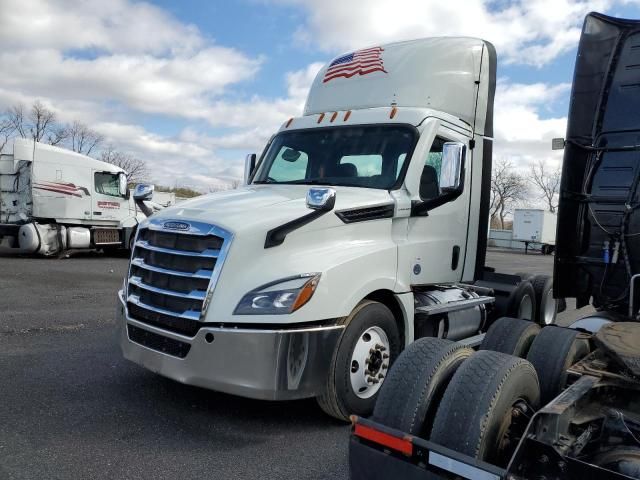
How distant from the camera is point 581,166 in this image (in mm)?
4895

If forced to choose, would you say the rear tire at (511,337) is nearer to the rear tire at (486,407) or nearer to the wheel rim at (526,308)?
the rear tire at (486,407)

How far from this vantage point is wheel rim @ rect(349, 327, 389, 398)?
162 inches

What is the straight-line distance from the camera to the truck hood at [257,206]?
3.97 meters

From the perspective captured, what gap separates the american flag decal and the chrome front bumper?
337 cm

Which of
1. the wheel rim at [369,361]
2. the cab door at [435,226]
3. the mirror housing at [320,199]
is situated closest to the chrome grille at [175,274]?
the mirror housing at [320,199]

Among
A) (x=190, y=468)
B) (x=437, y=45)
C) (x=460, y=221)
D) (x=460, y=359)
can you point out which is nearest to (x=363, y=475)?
(x=460, y=359)

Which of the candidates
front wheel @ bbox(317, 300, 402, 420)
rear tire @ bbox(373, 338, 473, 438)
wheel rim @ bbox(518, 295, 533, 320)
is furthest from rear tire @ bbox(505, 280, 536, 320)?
rear tire @ bbox(373, 338, 473, 438)

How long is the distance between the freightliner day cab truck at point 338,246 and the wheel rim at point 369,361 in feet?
0.05

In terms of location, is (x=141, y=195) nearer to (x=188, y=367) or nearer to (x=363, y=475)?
(x=188, y=367)

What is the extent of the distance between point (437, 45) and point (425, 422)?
4.55 meters

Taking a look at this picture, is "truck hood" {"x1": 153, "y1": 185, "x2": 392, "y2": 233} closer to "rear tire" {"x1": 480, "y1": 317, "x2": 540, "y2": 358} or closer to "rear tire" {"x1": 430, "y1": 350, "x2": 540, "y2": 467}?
"rear tire" {"x1": 480, "y1": 317, "x2": 540, "y2": 358}

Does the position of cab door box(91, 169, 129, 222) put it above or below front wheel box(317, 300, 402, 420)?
above

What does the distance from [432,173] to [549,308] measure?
12.1 feet

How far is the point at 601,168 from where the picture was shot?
4.79m
